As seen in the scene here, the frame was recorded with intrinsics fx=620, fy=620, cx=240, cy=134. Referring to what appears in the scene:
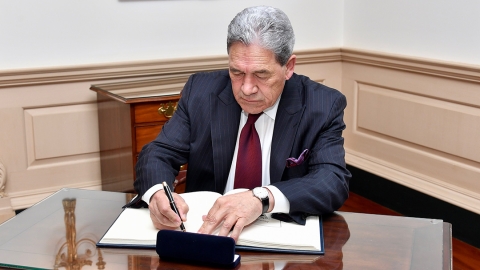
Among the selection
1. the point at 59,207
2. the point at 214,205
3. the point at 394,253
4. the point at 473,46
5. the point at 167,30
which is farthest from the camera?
the point at 167,30

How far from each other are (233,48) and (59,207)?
824 millimetres

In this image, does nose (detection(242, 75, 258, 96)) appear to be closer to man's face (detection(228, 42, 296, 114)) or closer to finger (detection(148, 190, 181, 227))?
man's face (detection(228, 42, 296, 114))

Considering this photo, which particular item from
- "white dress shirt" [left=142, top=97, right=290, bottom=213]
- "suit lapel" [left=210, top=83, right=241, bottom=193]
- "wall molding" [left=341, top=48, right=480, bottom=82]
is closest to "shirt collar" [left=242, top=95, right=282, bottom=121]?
"white dress shirt" [left=142, top=97, right=290, bottom=213]

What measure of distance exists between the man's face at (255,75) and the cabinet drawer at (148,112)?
1.65 meters

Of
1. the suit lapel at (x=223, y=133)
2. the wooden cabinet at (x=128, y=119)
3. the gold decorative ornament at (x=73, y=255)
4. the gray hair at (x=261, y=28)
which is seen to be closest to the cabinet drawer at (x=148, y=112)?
the wooden cabinet at (x=128, y=119)

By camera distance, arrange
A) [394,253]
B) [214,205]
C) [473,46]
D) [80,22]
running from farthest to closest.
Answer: [80,22] → [473,46] → [214,205] → [394,253]

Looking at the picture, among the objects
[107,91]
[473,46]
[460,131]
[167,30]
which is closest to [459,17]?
[473,46]

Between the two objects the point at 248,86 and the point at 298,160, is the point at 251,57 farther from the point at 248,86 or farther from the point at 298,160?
the point at 298,160

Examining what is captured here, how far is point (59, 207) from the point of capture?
7.07 feet

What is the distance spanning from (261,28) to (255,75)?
0.18 metres

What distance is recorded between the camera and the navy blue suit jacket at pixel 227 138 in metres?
2.26

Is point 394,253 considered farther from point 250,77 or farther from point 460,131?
point 460,131

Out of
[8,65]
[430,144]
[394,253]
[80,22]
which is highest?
[80,22]

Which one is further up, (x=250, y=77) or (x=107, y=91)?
(x=250, y=77)
